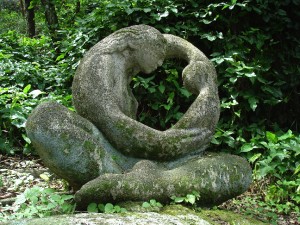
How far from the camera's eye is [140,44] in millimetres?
3279

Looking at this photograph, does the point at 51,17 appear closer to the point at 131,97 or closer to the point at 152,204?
the point at 131,97

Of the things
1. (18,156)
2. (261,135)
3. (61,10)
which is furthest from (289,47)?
(61,10)

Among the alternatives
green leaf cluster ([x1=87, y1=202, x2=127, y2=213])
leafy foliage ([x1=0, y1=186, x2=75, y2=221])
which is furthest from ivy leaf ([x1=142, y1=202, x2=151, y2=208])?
leafy foliage ([x1=0, y1=186, x2=75, y2=221])

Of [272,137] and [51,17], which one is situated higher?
[51,17]

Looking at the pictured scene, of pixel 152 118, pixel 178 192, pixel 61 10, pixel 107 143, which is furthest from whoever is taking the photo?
pixel 61 10

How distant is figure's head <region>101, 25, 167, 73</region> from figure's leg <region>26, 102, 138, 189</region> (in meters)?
0.75

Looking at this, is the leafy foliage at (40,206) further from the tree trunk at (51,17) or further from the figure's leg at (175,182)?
the tree trunk at (51,17)

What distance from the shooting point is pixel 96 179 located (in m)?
2.65

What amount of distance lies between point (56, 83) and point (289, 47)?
351cm

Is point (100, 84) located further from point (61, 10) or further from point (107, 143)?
point (61, 10)

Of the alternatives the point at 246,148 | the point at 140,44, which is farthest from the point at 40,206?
the point at 246,148

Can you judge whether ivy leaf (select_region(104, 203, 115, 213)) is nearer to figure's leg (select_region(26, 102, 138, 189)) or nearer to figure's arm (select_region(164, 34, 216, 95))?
figure's leg (select_region(26, 102, 138, 189))

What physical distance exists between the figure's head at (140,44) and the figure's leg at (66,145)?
0.75m

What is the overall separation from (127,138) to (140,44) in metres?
0.83
